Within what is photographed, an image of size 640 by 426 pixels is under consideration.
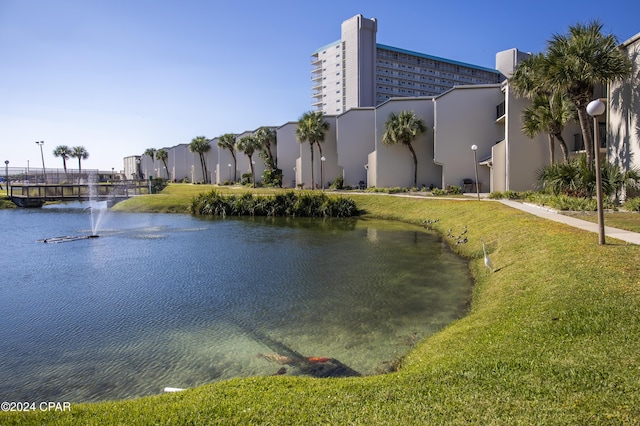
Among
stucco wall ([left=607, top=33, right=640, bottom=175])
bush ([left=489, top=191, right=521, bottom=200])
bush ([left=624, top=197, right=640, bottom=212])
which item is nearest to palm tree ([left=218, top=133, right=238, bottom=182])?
bush ([left=489, top=191, right=521, bottom=200])

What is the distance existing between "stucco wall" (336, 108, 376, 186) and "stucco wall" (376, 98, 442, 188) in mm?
3520

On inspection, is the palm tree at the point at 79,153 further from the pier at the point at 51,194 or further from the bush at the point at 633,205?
the bush at the point at 633,205

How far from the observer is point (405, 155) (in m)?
44.0

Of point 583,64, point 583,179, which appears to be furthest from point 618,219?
point 583,64

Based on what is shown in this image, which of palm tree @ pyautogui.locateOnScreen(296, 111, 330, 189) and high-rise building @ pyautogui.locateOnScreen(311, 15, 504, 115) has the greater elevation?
high-rise building @ pyautogui.locateOnScreen(311, 15, 504, 115)

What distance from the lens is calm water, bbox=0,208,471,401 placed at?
7871 millimetres

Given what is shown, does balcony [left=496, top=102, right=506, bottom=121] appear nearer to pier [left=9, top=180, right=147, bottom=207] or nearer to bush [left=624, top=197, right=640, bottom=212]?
bush [left=624, top=197, right=640, bottom=212]

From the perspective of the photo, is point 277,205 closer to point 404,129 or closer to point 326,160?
point 404,129

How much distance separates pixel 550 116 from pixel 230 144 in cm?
5525


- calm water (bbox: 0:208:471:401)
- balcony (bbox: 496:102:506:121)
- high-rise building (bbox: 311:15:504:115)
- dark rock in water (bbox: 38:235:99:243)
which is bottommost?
calm water (bbox: 0:208:471:401)

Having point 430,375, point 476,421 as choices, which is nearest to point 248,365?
point 430,375

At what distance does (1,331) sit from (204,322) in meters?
4.87

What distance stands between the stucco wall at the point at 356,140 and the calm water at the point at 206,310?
27.0 metres

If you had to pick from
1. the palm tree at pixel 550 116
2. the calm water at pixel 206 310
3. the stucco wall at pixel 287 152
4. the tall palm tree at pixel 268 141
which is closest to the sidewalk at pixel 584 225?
the calm water at pixel 206 310
